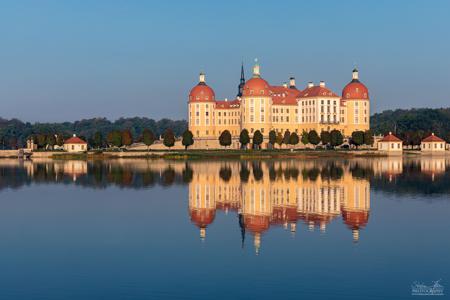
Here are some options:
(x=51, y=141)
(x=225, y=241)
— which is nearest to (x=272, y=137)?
(x=51, y=141)

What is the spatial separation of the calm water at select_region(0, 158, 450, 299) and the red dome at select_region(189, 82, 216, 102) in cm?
6884

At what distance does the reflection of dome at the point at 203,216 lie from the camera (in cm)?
2664

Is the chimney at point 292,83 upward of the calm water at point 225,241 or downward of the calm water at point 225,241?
upward

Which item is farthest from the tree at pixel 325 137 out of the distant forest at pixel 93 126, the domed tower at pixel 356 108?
the distant forest at pixel 93 126

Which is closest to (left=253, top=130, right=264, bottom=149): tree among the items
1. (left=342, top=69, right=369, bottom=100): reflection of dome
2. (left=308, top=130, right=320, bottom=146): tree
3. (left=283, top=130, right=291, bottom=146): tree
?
(left=283, top=130, right=291, bottom=146): tree

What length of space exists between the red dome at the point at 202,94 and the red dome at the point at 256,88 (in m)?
7.58

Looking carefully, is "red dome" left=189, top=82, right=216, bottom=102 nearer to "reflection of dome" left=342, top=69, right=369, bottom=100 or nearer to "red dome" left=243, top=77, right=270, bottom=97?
"red dome" left=243, top=77, right=270, bottom=97

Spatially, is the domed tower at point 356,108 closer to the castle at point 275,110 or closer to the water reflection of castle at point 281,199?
the castle at point 275,110

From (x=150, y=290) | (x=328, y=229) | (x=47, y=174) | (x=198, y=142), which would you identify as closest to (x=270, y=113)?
(x=198, y=142)

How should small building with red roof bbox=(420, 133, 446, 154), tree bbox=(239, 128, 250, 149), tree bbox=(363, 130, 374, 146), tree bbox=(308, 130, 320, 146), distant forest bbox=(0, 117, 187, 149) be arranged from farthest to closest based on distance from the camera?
distant forest bbox=(0, 117, 187, 149)
small building with red roof bbox=(420, 133, 446, 154)
tree bbox=(363, 130, 374, 146)
tree bbox=(239, 128, 250, 149)
tree bbox=(308, 130, 320, 146)

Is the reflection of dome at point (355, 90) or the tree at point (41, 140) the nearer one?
the tree at point (41, 140)

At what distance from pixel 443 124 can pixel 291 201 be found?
10472cm

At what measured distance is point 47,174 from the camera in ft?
184

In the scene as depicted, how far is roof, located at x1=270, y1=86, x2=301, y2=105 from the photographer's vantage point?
10906 centimetres
